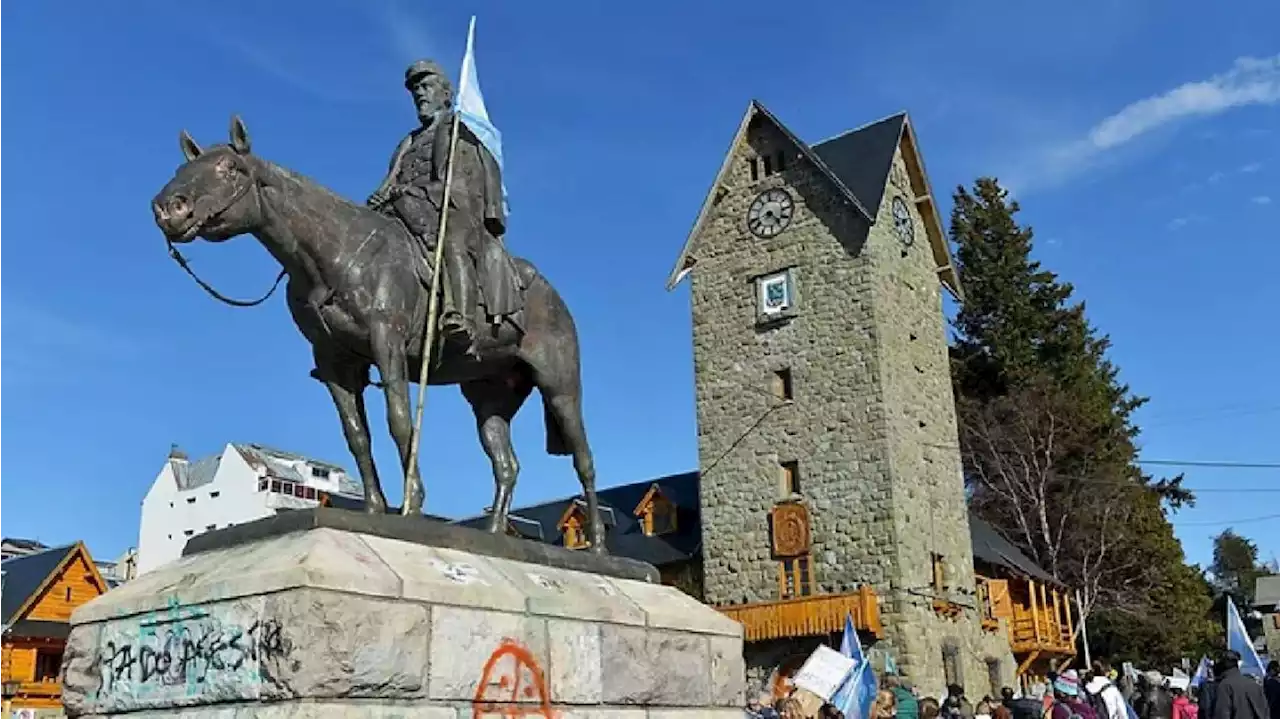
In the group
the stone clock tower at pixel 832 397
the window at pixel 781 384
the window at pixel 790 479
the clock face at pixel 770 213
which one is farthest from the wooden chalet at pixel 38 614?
the clock face at pixel 770 213

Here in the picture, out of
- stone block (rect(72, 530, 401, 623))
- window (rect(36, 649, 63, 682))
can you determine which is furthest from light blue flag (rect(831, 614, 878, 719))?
window (rect(36, 649, 63, 682))

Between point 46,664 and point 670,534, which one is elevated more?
point 670,534

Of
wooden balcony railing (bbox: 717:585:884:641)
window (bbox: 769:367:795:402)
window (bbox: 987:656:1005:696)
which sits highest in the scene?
window (bbox: 769:367:795:402)

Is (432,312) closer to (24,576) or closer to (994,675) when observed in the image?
(994,675)

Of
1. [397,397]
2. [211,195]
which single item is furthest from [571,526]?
[211,195]

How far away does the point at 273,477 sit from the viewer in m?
55.3

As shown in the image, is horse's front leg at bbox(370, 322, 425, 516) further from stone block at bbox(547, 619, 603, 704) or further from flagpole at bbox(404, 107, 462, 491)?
stone block at bbox(547, 619, 603, 704)

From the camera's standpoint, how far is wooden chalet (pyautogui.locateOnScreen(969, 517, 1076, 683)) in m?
32.5

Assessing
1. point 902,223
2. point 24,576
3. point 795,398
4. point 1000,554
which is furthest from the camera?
point 1000,554

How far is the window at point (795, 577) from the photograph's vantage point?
93.3 ft

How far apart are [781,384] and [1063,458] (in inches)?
509

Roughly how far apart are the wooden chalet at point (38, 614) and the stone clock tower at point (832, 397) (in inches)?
659

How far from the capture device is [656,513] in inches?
1358

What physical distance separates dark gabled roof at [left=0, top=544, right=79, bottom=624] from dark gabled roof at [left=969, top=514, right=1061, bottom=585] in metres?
24.4
